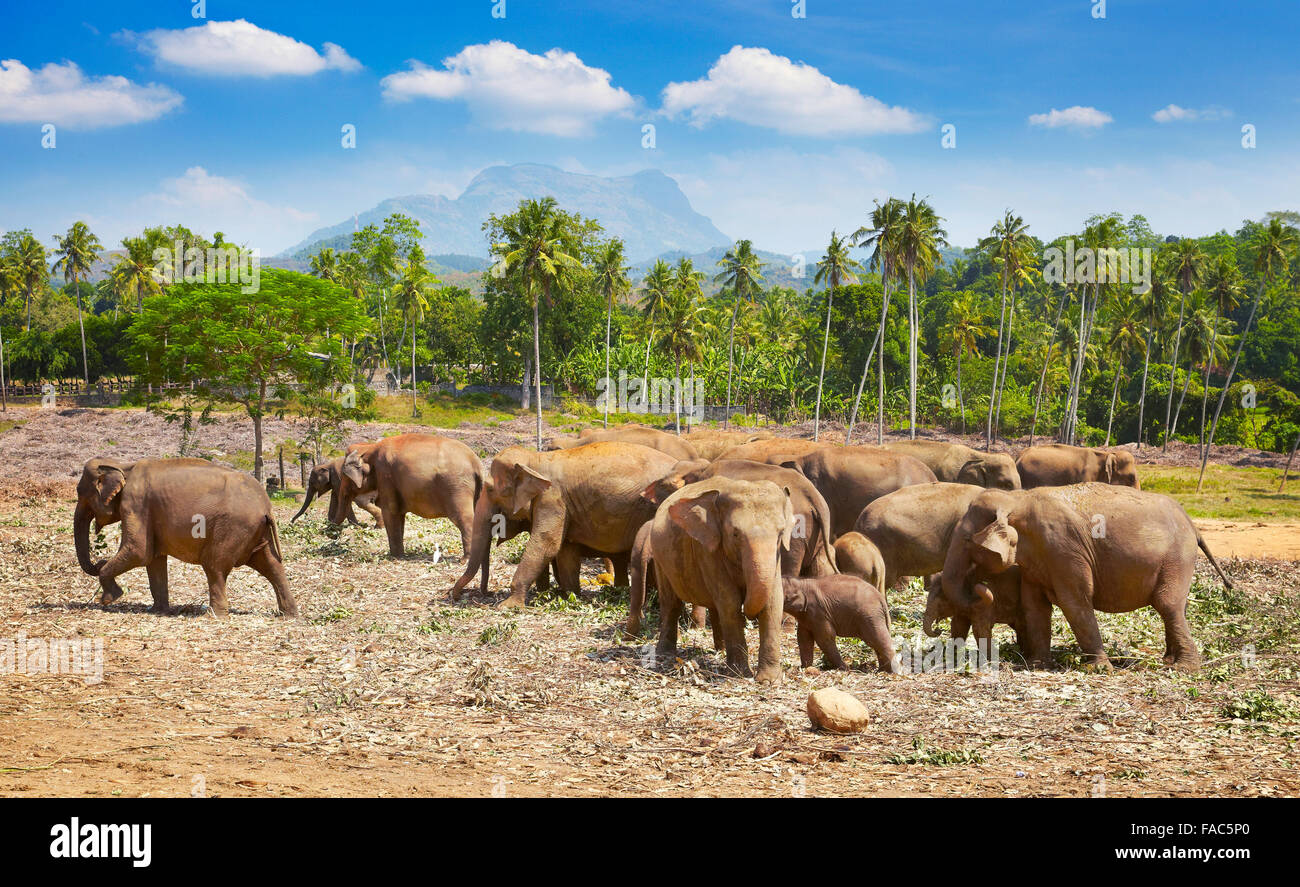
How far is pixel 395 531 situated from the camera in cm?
2022

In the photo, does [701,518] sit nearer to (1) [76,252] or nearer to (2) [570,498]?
(2) [570,498]

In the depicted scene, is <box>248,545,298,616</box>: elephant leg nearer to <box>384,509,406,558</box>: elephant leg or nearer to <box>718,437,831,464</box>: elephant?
<box>384,509,406,558</box>: elephant leg

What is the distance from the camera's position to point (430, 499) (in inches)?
786

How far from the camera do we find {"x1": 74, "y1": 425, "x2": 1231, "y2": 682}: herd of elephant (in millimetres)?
10977

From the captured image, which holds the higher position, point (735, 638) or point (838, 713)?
point (735, 638)

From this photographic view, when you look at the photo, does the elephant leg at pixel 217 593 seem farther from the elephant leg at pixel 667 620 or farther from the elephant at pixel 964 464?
the elephant at pixel 964 464

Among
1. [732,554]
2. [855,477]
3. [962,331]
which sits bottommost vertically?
[732,554]

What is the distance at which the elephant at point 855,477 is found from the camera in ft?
60.3

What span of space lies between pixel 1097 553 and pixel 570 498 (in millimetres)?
7088

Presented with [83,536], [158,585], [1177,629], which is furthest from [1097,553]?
[83,536]

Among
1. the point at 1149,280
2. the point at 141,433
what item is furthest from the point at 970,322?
the point at 141,433

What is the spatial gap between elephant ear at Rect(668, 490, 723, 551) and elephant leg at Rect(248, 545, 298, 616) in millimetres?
6417

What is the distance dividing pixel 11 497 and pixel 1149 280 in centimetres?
6366
